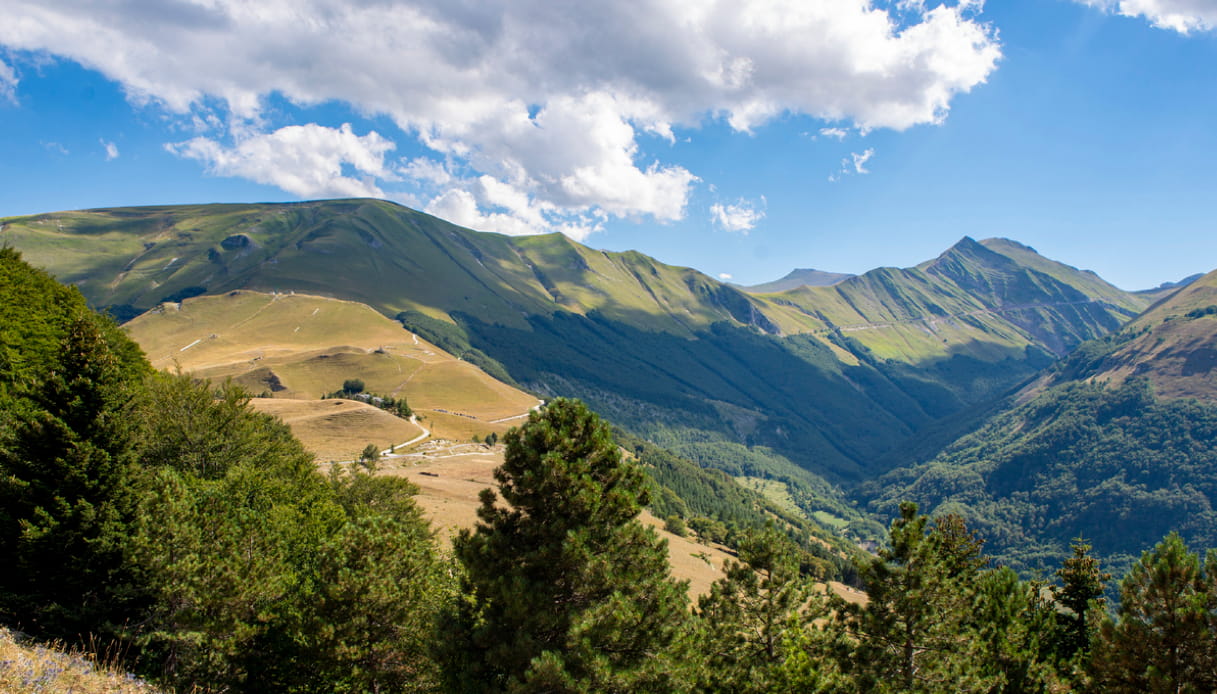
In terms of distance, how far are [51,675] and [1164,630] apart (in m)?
28.4

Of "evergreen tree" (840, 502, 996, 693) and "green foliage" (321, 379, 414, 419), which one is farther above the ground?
"green foliage" (321, 379, 414, 419)

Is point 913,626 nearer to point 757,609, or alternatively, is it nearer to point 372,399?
point 757,609

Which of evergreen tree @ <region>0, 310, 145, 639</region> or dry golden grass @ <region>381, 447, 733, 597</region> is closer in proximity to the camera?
evergreen tree @ <region>0, 310, 145, 639</region>

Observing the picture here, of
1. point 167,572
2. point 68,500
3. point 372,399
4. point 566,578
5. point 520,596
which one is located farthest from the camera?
point 372,399

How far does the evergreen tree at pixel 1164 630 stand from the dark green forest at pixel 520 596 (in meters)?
0.06

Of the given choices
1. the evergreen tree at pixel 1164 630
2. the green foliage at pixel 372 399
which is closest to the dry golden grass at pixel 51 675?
the evergreen tree at pixel 1164 630

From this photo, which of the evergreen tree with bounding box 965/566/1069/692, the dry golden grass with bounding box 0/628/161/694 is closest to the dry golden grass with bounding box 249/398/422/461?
the dry golden grass with bounding box 0/628/161/694

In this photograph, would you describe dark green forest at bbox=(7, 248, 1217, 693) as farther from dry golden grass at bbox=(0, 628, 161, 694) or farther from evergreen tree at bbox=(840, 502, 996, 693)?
dry golden grass at bbox=(0, 628, 161, 694)

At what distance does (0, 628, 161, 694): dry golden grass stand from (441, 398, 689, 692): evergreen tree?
8011 millimetres

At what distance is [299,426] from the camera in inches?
4250

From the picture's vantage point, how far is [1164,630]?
16.2m

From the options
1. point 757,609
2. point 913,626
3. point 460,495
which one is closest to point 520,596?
point 757,609

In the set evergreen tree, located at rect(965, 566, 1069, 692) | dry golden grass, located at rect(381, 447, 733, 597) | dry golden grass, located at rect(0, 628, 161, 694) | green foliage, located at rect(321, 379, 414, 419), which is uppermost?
green foliage, located at rect(321, 379, 414, 419)

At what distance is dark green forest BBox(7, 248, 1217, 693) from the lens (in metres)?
16.6
